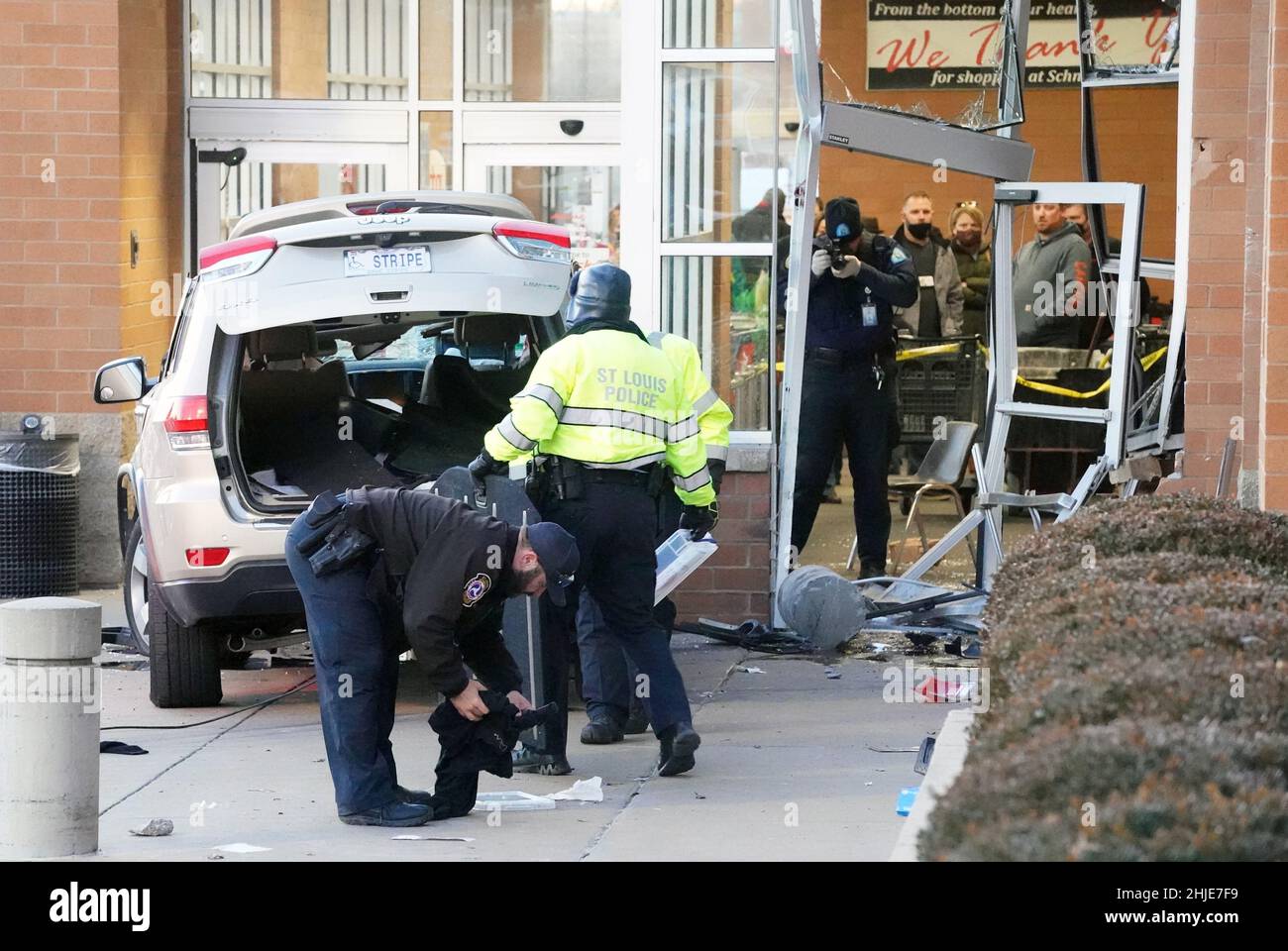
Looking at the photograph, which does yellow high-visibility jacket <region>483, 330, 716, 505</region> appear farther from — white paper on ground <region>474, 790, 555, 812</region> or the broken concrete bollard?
the broken concrete bollard

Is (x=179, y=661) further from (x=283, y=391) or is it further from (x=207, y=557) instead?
(x=283, y=391)

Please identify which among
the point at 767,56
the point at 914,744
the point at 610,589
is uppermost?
the point at 767,56

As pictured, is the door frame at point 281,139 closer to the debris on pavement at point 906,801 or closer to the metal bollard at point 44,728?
the metal bollard at point 44,728

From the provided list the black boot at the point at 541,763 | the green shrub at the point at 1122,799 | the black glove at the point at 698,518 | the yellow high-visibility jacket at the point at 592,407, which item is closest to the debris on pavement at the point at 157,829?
the black boot at the point at 541,763

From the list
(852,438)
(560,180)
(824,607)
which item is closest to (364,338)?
(824,607)

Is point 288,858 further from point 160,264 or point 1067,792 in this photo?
point 160,264

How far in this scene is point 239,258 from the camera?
7.85m

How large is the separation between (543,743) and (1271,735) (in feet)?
12.0

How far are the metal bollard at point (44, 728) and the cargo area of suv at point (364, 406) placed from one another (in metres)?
2.24

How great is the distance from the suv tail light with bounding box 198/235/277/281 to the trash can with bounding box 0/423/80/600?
11.8 feet

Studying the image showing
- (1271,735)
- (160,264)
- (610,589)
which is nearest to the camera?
(1271,735)

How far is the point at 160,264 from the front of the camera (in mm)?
12391
